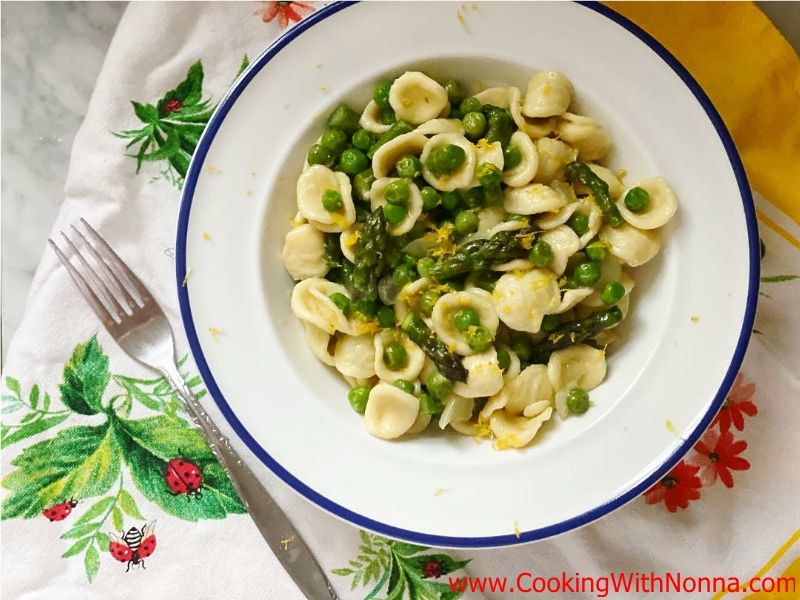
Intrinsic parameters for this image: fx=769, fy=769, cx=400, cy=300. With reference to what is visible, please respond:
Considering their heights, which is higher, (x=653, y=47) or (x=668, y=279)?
(x=653, y=47)

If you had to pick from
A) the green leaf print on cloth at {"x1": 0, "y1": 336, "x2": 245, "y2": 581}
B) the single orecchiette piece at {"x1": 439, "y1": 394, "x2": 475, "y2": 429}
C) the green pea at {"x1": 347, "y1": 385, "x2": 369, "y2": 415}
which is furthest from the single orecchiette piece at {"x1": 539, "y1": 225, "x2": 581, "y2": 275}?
the green leaf print on cloth at {"x1": 0, "y1": 336, "x2": 245, "y2": 581}

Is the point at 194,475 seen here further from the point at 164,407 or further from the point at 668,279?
the point at 668,279

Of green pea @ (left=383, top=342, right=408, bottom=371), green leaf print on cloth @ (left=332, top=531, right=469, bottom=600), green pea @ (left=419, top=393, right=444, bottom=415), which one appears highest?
green pea @ (left=383, top=342, right=408, bottom=371)

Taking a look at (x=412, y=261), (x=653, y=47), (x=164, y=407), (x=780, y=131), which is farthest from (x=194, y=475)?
(x=780, y=131)

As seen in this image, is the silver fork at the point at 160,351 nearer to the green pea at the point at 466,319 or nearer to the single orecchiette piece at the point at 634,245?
the green pea at the point at 466,319

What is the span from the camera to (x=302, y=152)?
8.48ft

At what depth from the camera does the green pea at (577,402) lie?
8.16 feet

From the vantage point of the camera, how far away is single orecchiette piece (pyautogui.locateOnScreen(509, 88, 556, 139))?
256 cm

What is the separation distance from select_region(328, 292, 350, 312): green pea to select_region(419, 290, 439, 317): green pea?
25cm

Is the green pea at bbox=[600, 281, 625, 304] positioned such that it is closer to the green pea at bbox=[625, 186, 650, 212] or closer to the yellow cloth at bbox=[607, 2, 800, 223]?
the green pea at bbox=[625, 186, 650, 212]

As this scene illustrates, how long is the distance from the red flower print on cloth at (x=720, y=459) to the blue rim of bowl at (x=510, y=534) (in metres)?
0.57

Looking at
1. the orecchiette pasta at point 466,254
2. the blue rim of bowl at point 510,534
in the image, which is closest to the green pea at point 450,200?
the orecchiette pasta at point 466,254

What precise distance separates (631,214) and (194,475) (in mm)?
1859

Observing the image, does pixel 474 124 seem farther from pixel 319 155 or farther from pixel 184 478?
pixel 184 478
